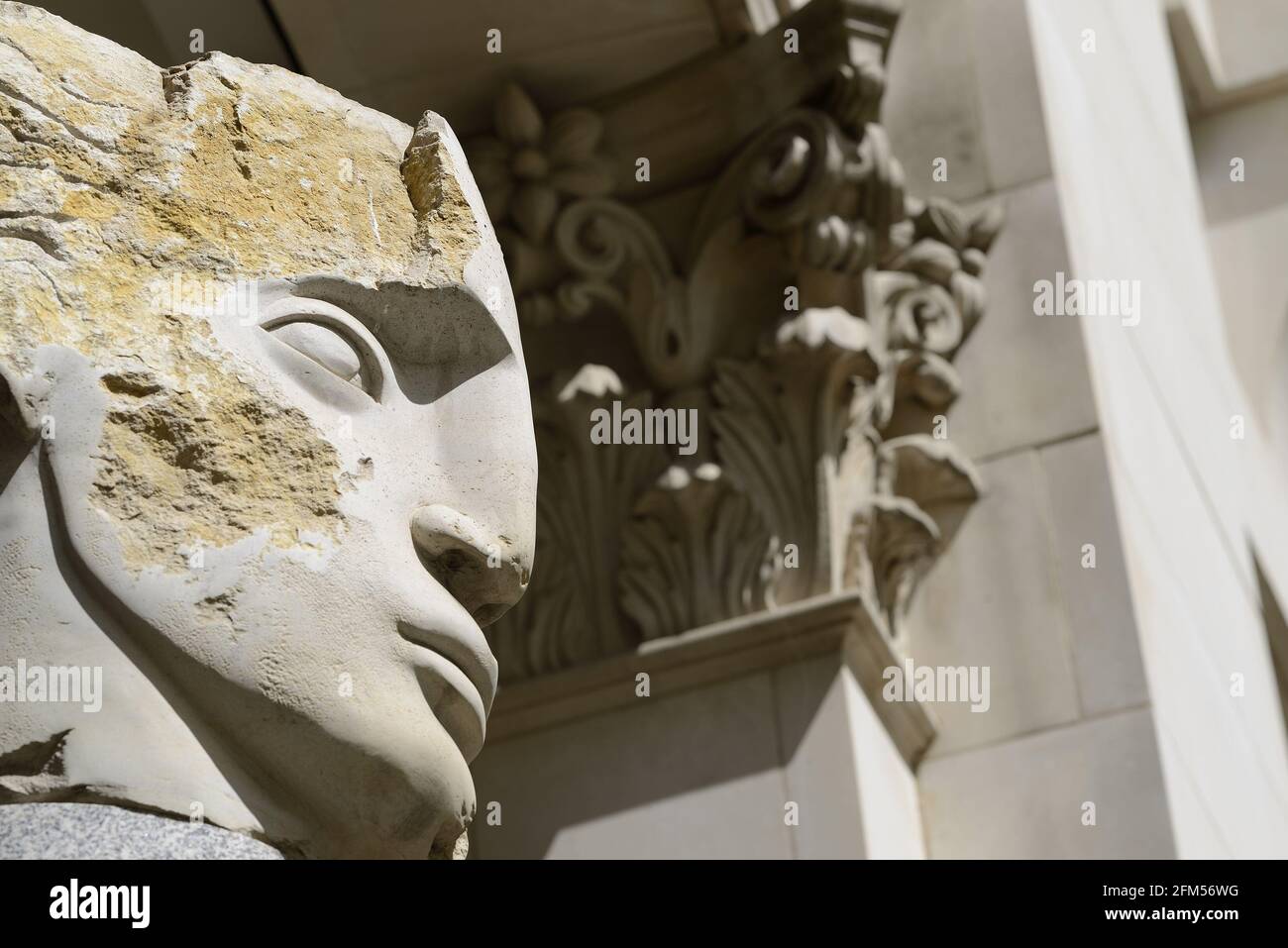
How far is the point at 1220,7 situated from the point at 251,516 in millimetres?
6911

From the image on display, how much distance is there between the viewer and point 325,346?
1.57 metres

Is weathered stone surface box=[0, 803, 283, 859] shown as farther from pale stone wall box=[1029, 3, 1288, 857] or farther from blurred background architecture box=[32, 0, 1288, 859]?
pale stone wall box=[1029, 3, 1288, 857]

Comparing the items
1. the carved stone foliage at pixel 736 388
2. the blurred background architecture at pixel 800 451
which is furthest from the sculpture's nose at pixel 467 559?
the carved stone foliage at pixel 736 388

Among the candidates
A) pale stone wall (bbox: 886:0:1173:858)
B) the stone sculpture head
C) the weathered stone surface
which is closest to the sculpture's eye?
the stone sculpture head

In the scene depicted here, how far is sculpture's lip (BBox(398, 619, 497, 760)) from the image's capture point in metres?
1.48

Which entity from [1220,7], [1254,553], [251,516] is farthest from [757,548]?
[1220,7]

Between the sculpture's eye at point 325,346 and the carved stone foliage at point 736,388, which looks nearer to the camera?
the sculpture's eye at point 325,346

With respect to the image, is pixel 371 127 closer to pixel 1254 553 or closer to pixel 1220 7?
pixel 1254 553

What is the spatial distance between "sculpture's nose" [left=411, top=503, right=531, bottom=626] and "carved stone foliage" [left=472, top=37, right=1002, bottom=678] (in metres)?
2.01

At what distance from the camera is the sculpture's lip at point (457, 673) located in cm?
148

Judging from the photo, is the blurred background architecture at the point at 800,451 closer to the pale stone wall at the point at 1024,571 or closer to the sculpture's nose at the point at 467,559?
the pale stone wall at the point at 1024,571

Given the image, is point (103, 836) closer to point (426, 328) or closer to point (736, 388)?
point (426, 328)
